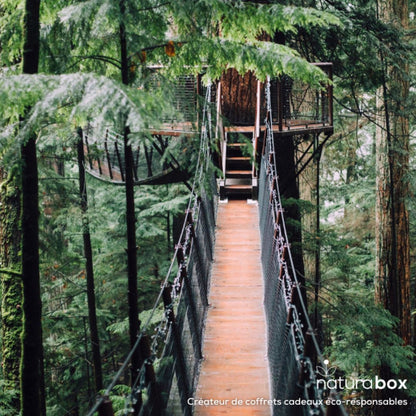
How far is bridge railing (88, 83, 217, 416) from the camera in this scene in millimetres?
2553

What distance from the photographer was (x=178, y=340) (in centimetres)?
353

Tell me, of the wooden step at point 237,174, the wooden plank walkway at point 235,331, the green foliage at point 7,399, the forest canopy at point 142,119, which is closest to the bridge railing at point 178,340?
the wooden plank walkway at point 235,331

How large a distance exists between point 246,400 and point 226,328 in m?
1.13

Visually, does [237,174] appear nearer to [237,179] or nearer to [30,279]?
[237,179]

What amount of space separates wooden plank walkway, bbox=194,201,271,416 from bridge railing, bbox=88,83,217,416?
0.14 m

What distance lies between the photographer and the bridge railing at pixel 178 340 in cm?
255

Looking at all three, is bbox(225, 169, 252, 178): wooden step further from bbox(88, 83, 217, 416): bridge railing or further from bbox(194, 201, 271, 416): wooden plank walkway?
bbox(88, 83, 217, 416): bridge railing


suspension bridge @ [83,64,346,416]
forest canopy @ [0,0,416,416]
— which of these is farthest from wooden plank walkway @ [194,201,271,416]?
forest canopy @ [0,0,416,416]

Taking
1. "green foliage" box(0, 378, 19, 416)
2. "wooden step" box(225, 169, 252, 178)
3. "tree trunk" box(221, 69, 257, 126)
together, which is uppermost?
"tree trunk" box(221, 69, 257, 126)

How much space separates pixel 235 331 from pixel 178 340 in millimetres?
1480

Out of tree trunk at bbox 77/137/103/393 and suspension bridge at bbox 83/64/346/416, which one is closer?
suspension bridge at bbox 83/64/346/416

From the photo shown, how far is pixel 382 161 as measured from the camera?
8750 mm

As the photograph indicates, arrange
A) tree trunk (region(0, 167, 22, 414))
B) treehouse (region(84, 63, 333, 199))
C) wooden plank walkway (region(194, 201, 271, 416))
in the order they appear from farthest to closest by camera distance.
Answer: treehouse (region(84, 63, 333, 199)), tree trunk (region(0, 167, 22, 414)), wooden plank walkway (region(194, 201, 271, 416))

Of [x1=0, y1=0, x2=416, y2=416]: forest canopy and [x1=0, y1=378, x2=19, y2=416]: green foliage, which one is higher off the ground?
[x1=0, y1=0, x2=416, y2=416]: forest canopy
